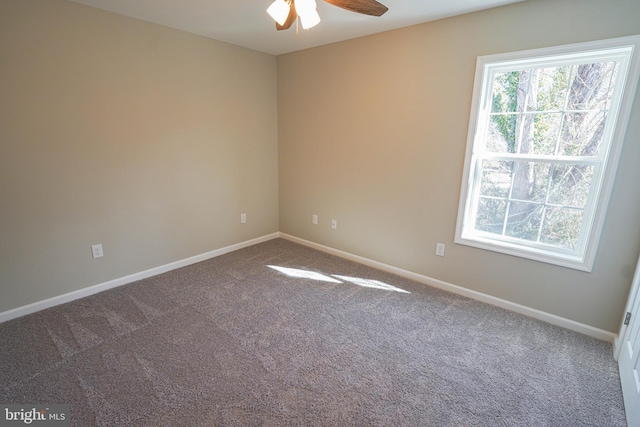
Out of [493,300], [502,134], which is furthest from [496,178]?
[493,300]

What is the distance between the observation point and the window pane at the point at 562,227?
6.95ft

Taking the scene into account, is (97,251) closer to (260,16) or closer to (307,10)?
(260,16)

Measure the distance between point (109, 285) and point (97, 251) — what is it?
0.34 metres

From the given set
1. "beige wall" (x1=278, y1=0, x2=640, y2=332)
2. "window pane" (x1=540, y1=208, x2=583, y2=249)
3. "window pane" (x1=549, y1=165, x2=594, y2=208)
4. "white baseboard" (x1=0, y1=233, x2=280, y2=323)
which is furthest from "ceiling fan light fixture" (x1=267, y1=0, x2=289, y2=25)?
"white baseboard" (x1=0, y1=233, x2=280, y2=323)

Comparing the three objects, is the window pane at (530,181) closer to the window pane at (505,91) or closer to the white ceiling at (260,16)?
the window pane at (505,91)

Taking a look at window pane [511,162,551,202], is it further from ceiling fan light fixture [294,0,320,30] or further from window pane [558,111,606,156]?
ceiling fan light fixture [294,0,320,30]

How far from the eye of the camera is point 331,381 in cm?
165

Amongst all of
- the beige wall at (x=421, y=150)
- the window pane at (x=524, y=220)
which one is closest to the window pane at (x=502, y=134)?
the beige wall at (x=421, y=150)

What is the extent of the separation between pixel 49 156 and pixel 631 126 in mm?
4013

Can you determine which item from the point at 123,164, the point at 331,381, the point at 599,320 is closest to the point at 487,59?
the point at 599,320

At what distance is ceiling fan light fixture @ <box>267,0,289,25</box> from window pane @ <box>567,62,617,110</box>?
2.01m

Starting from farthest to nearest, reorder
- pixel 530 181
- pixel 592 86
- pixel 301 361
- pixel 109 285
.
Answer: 1. pixel 109 285
2. pixel 530 181
3. pixel 592 86
4. pixel 301 361

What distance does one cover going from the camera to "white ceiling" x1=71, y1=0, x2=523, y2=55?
211 centimetres

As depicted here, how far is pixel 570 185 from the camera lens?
6.91 feet
